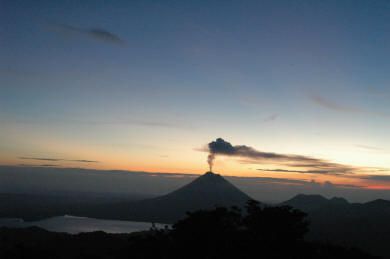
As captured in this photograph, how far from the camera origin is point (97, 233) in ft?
364

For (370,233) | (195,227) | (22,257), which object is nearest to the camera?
(195,227)

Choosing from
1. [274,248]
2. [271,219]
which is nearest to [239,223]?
[271,219]

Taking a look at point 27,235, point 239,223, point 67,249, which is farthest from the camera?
point 27,235

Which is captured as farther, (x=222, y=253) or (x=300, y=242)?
(x=300, y=242)

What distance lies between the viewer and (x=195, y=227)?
38156 millimetres

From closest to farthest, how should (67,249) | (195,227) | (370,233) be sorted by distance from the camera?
(195,227)
(67,249)
(370,233)

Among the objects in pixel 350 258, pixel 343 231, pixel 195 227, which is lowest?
pixel 343 231

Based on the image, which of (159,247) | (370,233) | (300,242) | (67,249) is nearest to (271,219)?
(300,242)

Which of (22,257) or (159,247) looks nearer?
(159,247)

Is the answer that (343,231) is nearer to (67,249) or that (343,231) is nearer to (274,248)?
(67,249)

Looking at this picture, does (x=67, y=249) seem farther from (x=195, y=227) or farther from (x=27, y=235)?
(x=195, y=227)

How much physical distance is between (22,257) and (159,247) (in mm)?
24404

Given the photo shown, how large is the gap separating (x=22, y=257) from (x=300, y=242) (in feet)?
116

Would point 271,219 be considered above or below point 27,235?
above
